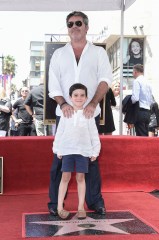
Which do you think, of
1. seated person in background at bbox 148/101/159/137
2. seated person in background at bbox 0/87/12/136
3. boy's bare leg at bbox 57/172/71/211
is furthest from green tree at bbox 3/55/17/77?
boy's bare leg at bbox 57/172/71/211

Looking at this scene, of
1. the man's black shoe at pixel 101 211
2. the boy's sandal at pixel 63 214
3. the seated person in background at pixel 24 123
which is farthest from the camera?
the seated person in background at pixel 24 123

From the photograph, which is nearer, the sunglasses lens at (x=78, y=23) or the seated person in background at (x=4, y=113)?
the sunglasses lens at (x=78, y=23)

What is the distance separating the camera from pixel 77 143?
4.42 m

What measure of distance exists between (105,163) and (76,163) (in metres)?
1.88

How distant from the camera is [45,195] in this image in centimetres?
610

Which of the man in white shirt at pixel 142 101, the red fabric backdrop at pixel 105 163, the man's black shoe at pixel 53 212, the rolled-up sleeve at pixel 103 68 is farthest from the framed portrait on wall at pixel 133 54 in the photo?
the man's black shoe at pixel 53 212

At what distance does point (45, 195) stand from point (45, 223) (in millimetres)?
1754

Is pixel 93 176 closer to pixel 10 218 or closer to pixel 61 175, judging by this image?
pixel 61 175

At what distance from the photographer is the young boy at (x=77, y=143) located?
14.5 ft

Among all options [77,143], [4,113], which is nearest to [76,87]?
[77,143]

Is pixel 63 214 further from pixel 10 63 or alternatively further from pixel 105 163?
pixel 10 63

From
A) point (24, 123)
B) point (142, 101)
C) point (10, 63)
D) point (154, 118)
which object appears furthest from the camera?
point (10, 63)

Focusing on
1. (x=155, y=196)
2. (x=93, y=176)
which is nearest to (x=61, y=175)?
(x=93, y=176)

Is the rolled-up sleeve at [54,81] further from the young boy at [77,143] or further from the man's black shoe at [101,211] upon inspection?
the man's black shoe at [101,211]
